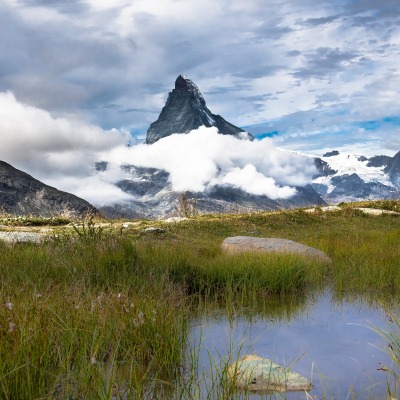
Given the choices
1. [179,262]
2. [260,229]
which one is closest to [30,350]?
[179,262]

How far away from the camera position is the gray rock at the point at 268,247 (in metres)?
12.6

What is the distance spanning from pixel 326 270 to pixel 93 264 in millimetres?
4911

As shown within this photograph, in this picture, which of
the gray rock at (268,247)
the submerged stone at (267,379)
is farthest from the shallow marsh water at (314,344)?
the gray rock at (268,247)

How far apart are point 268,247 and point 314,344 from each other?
723 cm

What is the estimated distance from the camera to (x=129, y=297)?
6738mm

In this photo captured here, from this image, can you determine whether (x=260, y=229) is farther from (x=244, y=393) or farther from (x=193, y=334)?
(x=244, y=393)

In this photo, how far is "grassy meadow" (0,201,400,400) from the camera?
415 cm

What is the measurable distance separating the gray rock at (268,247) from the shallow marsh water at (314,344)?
414 centimetres

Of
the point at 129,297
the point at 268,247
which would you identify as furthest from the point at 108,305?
the point at 268,247

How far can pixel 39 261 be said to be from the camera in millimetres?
9188

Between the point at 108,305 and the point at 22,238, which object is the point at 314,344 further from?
the point at 22,238

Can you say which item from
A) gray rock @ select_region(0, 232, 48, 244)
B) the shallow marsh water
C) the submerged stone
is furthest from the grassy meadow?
gray rock @ select_region(0, 232, 48, 244)

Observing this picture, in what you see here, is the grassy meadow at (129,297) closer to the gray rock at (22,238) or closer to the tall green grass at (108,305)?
the tall green grass at (108,305)

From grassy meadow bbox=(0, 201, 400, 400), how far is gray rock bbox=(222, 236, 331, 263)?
501mm
